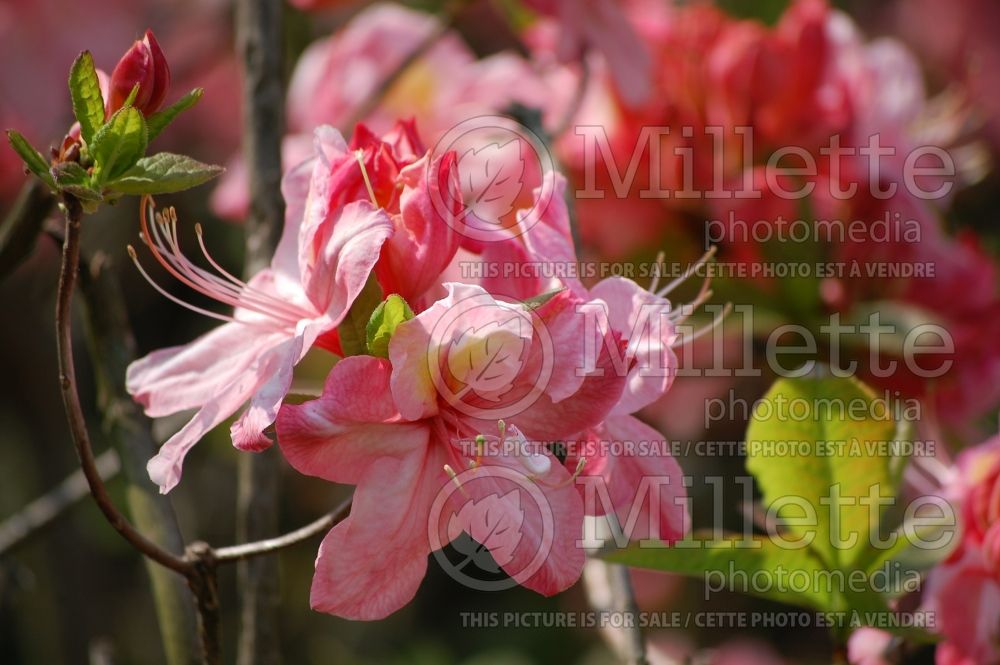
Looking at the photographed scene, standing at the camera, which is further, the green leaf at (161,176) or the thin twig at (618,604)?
the thin twig at (618,604)

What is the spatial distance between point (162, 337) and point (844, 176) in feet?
4.62

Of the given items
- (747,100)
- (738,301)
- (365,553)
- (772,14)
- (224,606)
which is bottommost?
(224,606)

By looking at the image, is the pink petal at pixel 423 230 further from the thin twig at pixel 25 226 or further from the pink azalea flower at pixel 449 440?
the thin twig at pixel 25 226

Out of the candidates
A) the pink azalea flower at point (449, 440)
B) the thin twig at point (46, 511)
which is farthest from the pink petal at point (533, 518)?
the thin twig at point (46, 511)

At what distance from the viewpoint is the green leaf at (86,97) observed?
62 centimetres

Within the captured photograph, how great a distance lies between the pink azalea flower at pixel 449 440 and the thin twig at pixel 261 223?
27 cm

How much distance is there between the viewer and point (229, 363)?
715 mm

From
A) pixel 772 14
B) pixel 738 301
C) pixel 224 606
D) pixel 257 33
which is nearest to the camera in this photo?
pixel 257 33

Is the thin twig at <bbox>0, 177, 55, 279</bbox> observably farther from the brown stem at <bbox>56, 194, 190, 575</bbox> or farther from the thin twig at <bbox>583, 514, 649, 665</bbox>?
the thin twig at <bbox>583, 514, 649, 665</bbox>

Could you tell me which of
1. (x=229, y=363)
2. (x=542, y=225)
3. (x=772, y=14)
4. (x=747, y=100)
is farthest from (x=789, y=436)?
(x=772, y=14)

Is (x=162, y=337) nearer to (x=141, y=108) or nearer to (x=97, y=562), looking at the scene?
(x=97, y=562)

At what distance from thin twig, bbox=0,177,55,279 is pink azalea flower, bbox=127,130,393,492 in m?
0.13

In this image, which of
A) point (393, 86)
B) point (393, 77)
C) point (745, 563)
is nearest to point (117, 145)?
point (745, 563)

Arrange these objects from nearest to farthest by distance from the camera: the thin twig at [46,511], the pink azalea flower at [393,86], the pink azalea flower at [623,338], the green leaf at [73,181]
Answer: the green leaf at [73,181], the pink azalea flower at [623,338], the thin twig at [46,511], the pink azalea flower at [393,86]
